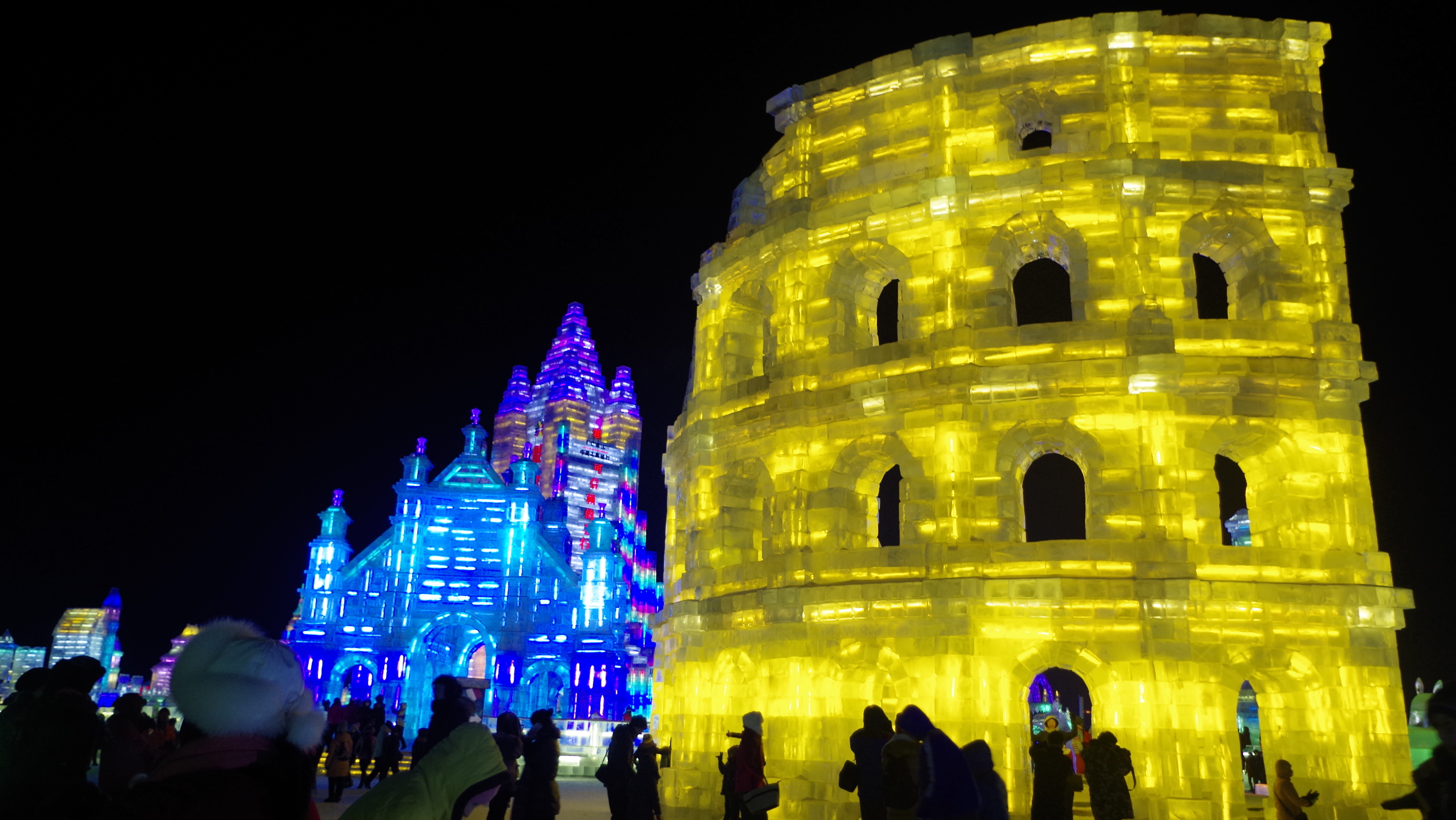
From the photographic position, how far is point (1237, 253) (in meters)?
17.3

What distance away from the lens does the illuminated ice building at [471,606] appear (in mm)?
49750

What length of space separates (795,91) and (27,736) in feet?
56.2

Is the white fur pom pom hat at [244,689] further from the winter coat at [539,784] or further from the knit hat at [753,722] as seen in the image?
the knit hat at [753,722]

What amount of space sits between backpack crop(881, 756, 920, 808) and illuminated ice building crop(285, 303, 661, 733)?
42570 millimetres

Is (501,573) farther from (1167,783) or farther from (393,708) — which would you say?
Answer: (1167,783)

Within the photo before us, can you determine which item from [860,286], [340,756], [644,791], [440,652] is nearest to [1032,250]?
[860,286]

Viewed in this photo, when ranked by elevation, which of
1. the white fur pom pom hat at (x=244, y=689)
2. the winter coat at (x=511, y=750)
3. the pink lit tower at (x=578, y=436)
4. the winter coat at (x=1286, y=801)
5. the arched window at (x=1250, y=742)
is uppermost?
the pink lit tower at (x=578, y=436)

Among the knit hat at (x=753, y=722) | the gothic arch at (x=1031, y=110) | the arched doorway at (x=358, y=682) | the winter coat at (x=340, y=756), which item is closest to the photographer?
the knit hat at (x=753, y=722)

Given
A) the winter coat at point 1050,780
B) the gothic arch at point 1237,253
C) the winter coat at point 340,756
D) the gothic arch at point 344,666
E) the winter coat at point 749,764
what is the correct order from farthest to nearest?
1. the gothic arch at point 344,666
2. the winter coat at point 340,756
3. the gothic arch at point 1237,253
4. the winter coat at point 749,764
5. the winter coat at point 1050,780

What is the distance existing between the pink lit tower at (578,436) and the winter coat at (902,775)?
6905 centimetres

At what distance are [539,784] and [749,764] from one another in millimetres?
3111

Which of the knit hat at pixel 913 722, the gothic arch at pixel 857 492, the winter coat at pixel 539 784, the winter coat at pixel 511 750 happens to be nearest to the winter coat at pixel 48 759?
the winter coat at pixel 511 750

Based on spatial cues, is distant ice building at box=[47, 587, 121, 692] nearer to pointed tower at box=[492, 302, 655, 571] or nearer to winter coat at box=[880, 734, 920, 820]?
pointed tower at box=[492, 302, 655, 571]

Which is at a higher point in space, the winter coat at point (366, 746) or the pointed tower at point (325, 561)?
the pointed tower at point (325, 561)
